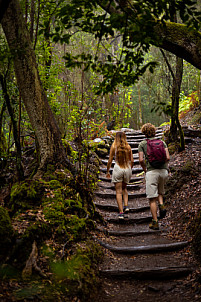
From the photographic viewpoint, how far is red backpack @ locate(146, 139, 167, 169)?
18.0 ft

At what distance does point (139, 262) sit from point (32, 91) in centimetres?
378

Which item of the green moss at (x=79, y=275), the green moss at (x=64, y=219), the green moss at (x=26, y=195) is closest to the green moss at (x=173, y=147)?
the green moss at (x=64, y=219)

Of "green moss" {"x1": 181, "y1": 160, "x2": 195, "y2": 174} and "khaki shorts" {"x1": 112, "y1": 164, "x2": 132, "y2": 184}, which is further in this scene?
"green moss" {"x1": 181, "y1": 160, "x2": 195, "y2": 174}

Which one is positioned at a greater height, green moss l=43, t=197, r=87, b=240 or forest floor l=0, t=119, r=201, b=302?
green moss l=43, t=197, r=87, b=240

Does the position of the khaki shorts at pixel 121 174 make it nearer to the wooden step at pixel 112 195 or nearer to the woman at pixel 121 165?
the woman at pixel 121 165

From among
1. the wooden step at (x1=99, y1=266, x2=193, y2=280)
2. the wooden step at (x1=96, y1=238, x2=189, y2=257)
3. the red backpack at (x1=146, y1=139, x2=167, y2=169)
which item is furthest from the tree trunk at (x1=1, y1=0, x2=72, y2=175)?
the wooden step at (x1=99, y1=266, x2=193, y2=280)

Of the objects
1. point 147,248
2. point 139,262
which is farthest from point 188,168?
point 139,262

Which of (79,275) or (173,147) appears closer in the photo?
(79,275)

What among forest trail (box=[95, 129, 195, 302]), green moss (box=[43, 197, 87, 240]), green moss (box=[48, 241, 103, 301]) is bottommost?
forest trail (box=[95, 129, 195, 302])

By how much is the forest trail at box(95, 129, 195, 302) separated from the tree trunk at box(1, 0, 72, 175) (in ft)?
6.41

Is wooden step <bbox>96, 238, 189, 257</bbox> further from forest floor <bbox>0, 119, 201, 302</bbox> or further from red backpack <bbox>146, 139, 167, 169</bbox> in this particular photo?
red backpack <bbox>146, 139, 167, 169</bbox>

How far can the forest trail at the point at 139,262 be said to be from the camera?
3646mm

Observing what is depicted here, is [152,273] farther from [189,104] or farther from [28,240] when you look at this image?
[189,104]

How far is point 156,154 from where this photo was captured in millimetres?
5480
